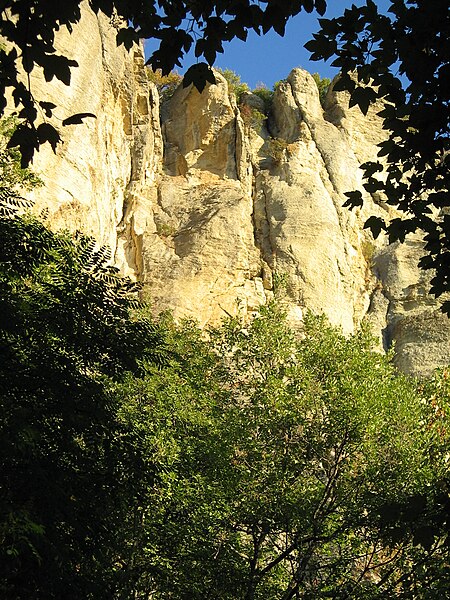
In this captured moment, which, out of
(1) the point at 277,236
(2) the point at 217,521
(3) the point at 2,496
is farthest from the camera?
(1) the point at 277,236

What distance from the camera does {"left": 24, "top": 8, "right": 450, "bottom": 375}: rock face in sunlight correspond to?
26344 mm

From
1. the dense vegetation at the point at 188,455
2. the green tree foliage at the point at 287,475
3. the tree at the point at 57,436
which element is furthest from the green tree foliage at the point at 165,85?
the tree at the point at 57,436

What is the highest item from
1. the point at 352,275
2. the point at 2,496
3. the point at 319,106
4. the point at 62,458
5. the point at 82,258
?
the point at 319,106

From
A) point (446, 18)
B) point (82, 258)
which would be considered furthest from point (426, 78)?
point (82, 258)

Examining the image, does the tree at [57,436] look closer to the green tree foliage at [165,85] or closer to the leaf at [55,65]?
the leaf at [55,65]

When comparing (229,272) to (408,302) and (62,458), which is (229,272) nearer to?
(408,302)

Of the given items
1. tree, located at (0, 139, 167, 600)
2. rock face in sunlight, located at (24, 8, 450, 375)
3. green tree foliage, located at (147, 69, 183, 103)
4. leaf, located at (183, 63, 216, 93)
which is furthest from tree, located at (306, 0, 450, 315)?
green tree foliage, located at (147, 69, 183, 103)

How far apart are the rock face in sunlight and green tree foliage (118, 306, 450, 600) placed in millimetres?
9032

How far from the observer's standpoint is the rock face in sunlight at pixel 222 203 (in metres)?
26.3

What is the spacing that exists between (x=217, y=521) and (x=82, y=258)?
571 centimetres

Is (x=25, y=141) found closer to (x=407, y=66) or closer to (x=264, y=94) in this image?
(x=407, y=66)

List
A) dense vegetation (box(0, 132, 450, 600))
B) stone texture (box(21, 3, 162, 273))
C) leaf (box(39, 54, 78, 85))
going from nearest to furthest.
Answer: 1. leaf (box(39, 54, 78, 85))
2. dense vegetation (box(0, 132, 450, 600))
3. stone texture (box(21, 3, 162, 273))

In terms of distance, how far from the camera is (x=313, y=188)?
33.8 m

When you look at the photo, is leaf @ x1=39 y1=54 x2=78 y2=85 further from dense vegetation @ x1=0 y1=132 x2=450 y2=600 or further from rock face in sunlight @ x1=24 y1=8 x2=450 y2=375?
rock face in sunlight @ x1=24 y1=8 x2=450 y2=375
